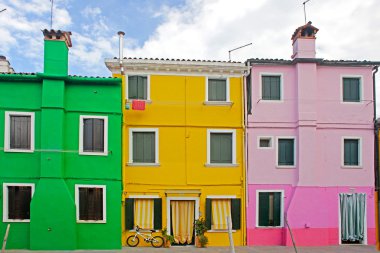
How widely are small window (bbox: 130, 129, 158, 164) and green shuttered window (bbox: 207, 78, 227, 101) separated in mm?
2993

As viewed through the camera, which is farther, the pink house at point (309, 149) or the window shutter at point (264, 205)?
the window shutter at point (264, 205)

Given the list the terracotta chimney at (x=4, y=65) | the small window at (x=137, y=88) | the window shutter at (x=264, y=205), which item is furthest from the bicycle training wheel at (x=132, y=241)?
the terracotta chimney at (x=4, y=65)

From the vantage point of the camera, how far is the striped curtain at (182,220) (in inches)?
653

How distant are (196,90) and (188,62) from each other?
4.19ft

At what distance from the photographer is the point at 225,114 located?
56.4ft

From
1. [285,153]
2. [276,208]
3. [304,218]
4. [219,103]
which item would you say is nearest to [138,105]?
[219,103]

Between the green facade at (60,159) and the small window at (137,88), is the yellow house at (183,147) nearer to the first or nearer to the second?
the small window at (137,88)

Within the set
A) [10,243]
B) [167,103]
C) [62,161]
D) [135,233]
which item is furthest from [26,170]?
[167,103]

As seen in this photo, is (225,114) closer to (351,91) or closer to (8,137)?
(351,91)

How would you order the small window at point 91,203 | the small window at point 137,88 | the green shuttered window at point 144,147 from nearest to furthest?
the small window at point 91,203
the green shuttered window at point 144,147
the small window at point 137,88

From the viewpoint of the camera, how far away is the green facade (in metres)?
14.2

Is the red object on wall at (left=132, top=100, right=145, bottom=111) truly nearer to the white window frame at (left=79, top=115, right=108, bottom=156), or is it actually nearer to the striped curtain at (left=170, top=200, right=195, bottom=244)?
A: the white window frame at (left=79, top=115, right=108, bottom=156)

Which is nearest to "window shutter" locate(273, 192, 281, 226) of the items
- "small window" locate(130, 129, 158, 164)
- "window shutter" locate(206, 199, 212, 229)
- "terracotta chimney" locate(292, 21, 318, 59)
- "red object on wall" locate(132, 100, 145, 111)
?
"window shutter" locate(206, 199, 212, 229)

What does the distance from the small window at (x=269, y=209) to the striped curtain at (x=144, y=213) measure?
4773 millimetres
